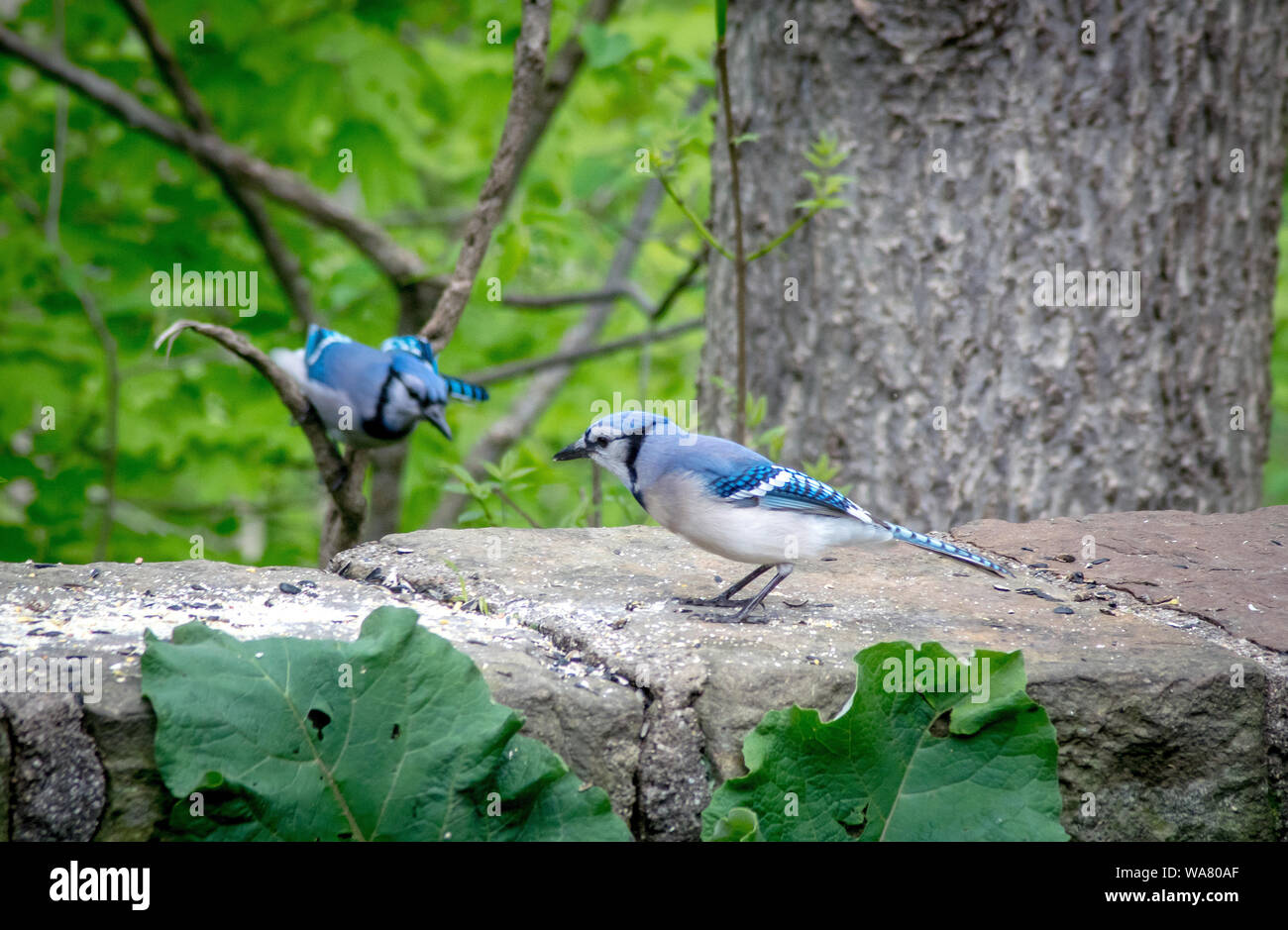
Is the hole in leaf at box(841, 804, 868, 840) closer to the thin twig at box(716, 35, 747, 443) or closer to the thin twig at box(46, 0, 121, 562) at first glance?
the thin twig at box(716, 35, 747, 443)

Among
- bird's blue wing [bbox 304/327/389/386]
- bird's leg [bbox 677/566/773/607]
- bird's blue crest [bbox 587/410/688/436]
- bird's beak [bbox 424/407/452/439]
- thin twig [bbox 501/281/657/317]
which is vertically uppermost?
thin twig [bbox 501/281/657/317]

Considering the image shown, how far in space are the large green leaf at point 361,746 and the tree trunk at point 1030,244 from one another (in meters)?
2.78

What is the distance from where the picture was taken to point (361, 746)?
2.05 metres

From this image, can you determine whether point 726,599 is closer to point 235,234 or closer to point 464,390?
point 464,390

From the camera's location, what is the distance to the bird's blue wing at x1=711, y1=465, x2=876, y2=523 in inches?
119

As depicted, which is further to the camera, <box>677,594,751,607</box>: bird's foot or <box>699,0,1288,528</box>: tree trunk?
<box>699,0,1288,528</box>: tree trunk

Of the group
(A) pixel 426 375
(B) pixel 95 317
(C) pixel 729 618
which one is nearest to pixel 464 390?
(A) pixel 426 375

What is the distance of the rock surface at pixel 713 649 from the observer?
7.25 ft

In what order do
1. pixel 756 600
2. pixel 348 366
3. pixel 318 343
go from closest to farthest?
pixel 756 600 → pixel 348 366 → pixel 318 343

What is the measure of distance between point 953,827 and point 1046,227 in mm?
2938

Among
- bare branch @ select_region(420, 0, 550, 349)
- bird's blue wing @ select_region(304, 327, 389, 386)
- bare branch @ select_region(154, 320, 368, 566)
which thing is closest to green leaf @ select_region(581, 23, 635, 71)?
bare branch @ select_region(420, 0, 550, 349)

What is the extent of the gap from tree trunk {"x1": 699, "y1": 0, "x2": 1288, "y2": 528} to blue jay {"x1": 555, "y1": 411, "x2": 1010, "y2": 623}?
4.66 feet

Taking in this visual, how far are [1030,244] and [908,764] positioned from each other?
9.25ft
